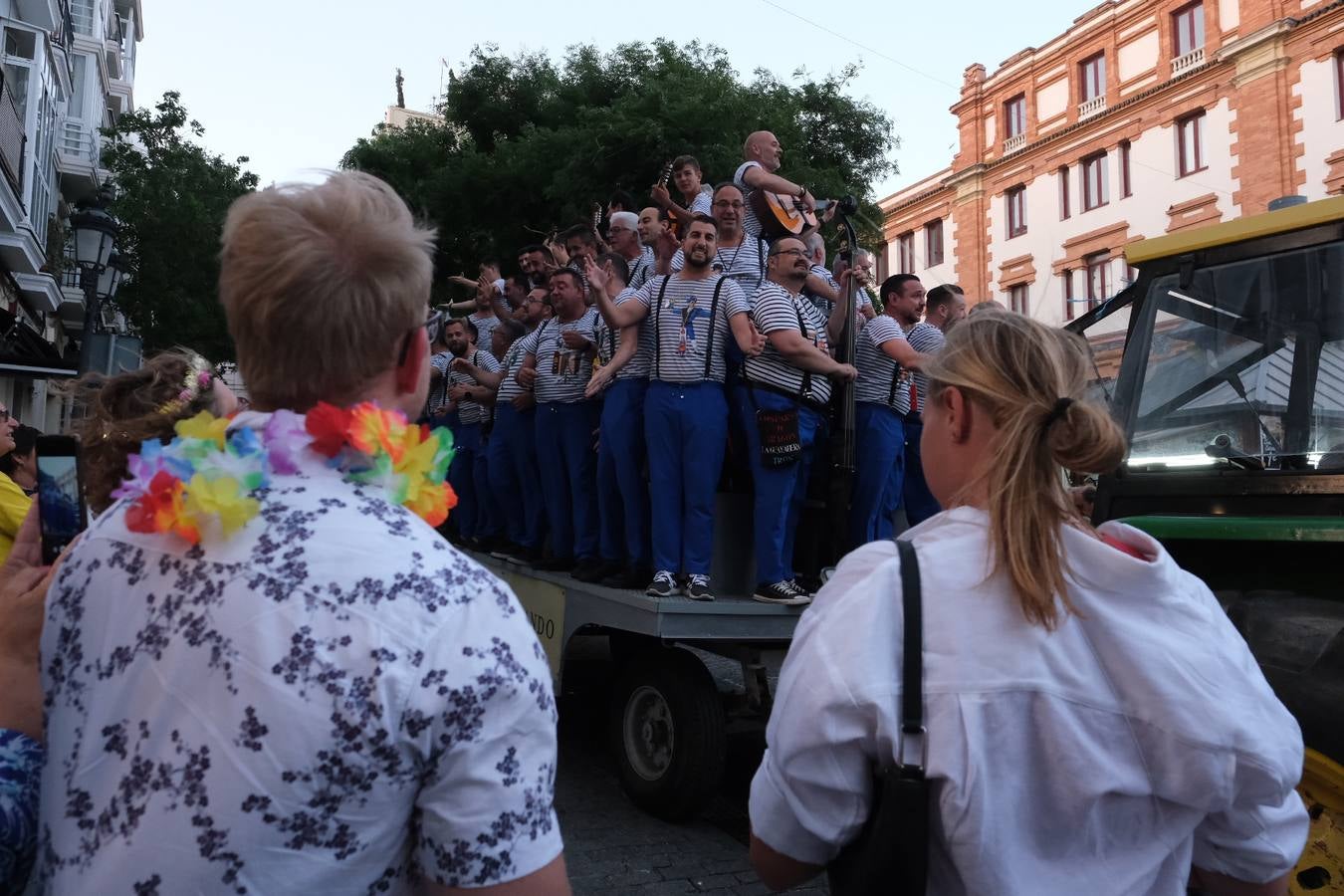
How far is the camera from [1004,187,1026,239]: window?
1303 inches

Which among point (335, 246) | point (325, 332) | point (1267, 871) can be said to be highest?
point (335, 246)

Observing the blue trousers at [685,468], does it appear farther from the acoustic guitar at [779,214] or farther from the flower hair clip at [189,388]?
the flower hair clip at [189,388]

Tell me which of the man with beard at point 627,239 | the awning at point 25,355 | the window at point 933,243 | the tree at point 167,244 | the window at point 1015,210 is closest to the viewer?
the man with beard at point 627,239

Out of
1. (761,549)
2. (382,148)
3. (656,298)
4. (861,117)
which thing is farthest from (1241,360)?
(382,148)

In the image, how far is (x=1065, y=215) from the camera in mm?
31516

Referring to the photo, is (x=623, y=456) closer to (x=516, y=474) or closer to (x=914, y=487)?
(x=914, y=487)

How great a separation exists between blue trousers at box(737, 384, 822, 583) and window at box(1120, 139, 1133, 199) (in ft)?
91.0

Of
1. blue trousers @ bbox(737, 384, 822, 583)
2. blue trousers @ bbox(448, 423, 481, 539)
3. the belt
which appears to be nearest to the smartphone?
blue trousers @ bbox(737, 384, 822, 583)

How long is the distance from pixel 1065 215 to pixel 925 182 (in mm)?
6945

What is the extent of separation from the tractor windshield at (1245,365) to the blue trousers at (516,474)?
4.24 m

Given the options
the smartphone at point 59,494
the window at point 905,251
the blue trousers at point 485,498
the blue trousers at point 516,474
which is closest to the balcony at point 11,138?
the blue trousers at point 485,498

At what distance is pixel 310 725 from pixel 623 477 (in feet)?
14.9

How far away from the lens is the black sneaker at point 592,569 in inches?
223

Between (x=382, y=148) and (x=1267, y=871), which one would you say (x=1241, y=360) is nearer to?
(x=1267, y=871)
